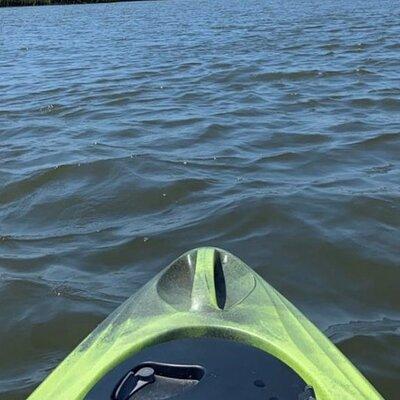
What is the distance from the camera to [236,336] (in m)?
2.43

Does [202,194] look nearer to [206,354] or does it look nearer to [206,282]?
[206,282]

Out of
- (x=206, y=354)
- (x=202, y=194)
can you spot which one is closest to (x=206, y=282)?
(x=206, y=354)

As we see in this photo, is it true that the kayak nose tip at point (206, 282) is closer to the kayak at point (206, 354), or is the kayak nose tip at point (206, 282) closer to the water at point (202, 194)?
the kayak at point (206, 354)

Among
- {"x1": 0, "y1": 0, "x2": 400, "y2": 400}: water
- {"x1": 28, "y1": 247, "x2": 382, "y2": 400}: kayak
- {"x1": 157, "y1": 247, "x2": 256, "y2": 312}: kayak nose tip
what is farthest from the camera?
{"x1": 0, "y1": 0, "x2": 400, "y2": 400}: water

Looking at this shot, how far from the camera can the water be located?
3611mm

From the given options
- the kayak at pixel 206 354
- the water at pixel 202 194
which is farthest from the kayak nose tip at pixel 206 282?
the water at pixel 202 194

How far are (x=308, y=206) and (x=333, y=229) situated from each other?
17.4 inches

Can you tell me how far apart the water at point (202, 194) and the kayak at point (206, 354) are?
0.78 m

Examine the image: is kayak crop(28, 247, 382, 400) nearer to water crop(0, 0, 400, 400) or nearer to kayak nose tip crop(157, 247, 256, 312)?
kayak nose tip crop(157, 247, 256, 312)

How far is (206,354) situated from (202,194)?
2.99 metres

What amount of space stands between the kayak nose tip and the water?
0.75m

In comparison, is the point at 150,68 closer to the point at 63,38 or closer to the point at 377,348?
the point at 63,38

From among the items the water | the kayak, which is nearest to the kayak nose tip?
the kayak

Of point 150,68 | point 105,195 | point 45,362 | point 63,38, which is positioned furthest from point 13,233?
point 63,38
